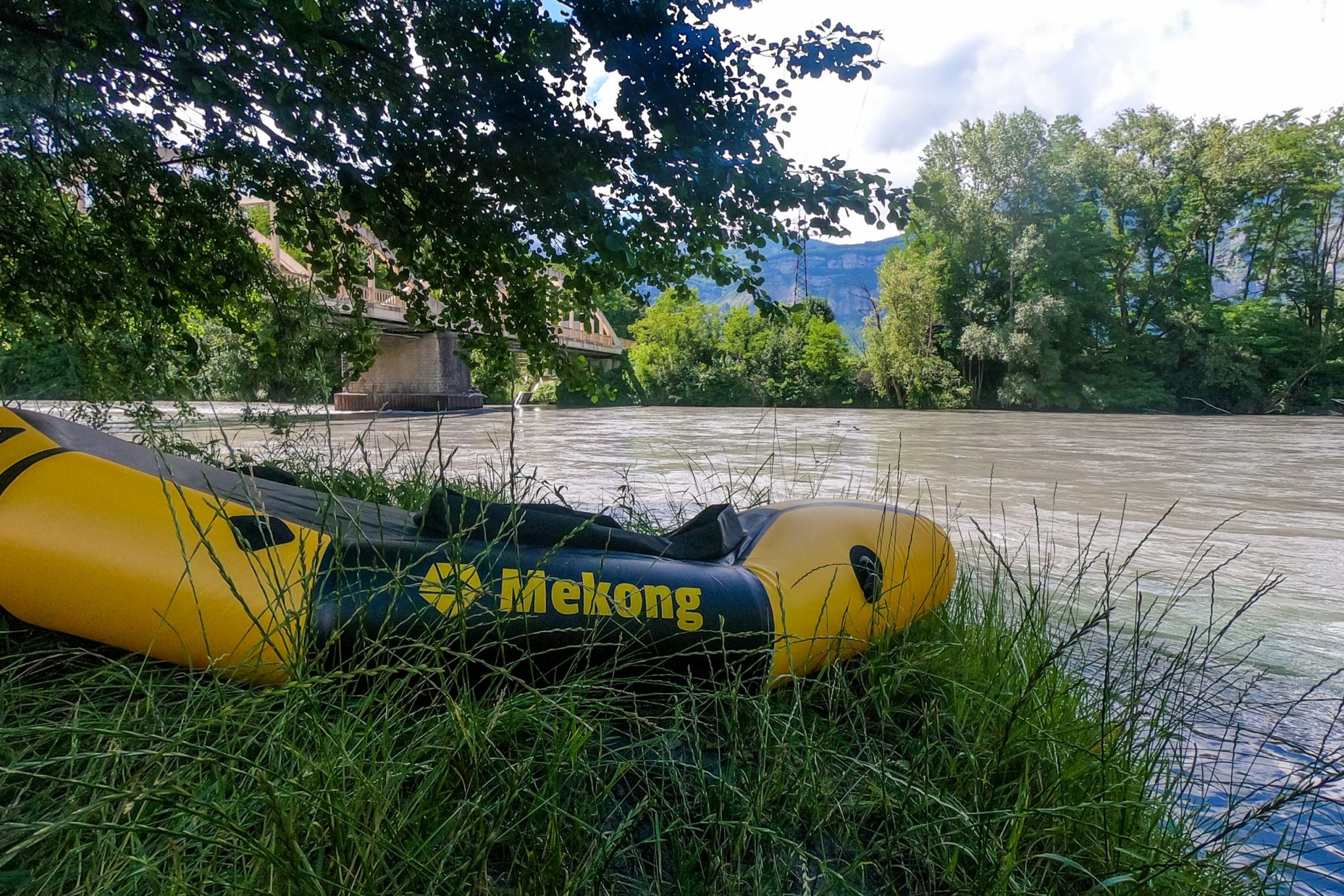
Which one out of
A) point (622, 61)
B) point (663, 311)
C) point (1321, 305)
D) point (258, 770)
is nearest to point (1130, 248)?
point (1321, 305)

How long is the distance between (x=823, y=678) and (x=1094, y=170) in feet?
119

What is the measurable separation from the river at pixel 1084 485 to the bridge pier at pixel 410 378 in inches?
Result: 307

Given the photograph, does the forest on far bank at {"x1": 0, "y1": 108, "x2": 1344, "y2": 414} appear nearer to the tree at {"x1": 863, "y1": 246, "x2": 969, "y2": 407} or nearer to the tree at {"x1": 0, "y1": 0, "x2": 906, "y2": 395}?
the tree at {"x1": 863, "y1": 246, "x2": 969, "y2": 407}

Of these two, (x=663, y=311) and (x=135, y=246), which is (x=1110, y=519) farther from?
(x=663, y=311)

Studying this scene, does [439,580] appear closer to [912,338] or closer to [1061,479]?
[1061,479]

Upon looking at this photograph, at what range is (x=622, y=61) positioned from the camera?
267cm

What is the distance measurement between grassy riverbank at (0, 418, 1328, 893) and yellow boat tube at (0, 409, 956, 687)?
0.38 ft

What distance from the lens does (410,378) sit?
23.1m

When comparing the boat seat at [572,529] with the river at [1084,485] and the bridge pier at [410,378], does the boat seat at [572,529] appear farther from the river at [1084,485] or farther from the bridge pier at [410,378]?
the bridge pier at [410,378]

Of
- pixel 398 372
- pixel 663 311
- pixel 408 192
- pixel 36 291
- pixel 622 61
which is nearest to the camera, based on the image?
pixel 622 61

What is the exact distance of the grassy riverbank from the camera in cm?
85

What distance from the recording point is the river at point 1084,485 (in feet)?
8.23

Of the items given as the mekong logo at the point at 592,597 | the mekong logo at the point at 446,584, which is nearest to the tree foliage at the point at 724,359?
the mekong logo at the point at 592,597

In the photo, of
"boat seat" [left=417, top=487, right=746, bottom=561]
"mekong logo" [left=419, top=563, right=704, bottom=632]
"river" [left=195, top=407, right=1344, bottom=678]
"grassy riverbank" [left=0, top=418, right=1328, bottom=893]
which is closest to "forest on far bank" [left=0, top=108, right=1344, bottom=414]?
"river" [left=195, top=407, right=1344, bottom=678]
